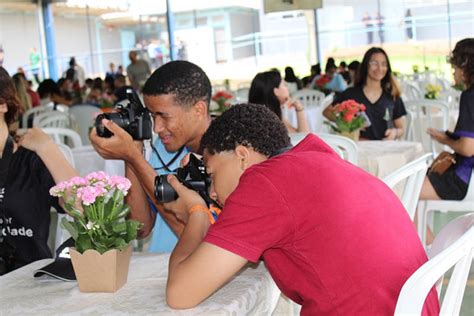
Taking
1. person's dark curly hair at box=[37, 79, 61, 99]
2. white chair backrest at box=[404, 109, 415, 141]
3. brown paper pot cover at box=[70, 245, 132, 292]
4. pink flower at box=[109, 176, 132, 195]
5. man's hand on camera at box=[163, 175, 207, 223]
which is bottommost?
white chair backrest at box=[404, 109, 415, 141]

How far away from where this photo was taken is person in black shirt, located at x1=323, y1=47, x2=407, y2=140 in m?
4.80

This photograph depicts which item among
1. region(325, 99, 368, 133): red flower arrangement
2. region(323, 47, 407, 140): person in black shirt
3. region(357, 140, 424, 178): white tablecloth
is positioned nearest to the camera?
region(357, 140, 424, 178): white tablecloth

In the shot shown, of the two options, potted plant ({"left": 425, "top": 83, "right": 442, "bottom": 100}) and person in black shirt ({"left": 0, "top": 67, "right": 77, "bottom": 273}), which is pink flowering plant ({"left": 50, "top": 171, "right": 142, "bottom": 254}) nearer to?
person in black shirt ({"left": 0, "top": 67, "right": 77, "bottom": 273})

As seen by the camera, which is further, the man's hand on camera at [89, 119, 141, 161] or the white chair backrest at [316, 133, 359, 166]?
the white chair backrest at [316, 133, 359, 166]

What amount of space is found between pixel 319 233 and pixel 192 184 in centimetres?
41

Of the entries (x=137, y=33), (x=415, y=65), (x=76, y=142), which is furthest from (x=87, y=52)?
(x=76, y=142)

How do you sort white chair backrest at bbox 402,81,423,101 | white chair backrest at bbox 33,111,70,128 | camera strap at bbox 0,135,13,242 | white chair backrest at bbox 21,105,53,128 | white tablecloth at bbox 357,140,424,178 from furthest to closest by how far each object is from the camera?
white chair backrest at bbox 402,81,423,101 → white chair backrest at bbox 21,105,53,128 → white chair backrest at bbox 33,111,70,128 → white tablecloth at bbox 357,140,424,178 → camera strap at bbox 0,135,13,242

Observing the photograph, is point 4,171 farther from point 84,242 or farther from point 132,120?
point 84,242

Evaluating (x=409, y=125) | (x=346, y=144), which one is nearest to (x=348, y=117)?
(x=346, y=144)

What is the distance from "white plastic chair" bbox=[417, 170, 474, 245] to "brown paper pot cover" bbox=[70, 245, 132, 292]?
2281mm

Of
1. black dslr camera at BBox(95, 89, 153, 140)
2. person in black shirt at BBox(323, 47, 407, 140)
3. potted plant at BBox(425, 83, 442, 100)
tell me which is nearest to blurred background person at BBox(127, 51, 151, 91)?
potted plant at BBox(425, 83, 442, 100)

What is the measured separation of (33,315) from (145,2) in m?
14.1

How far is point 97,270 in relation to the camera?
168 centimetres

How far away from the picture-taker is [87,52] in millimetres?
16047
